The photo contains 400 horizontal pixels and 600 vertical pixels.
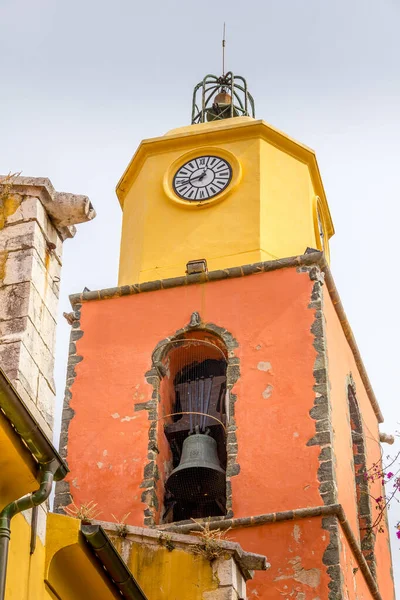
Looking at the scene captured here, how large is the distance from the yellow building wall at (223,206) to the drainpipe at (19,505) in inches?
341

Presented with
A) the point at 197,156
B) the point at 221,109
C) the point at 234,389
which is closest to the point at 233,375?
the point at 234,389

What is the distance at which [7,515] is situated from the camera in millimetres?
6898

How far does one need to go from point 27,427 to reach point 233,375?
767 cm

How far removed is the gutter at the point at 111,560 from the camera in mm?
7816

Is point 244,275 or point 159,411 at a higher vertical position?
point 244,275

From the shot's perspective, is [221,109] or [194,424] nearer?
[194,424]

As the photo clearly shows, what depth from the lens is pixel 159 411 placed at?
575 inches

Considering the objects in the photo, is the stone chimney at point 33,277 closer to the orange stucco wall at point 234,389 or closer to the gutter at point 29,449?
the gutter at point 29,449

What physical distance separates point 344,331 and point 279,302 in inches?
49.5

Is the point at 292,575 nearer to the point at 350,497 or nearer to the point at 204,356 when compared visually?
the point at 350,497

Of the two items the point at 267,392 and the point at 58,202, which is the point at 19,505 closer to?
the point at 58,202

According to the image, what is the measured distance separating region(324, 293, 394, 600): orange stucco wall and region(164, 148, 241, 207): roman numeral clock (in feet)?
6.43

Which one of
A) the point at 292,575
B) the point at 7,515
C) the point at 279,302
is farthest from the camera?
the point at 279,302

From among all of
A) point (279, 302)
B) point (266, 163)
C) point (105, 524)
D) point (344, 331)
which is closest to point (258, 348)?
point (279, 302)
